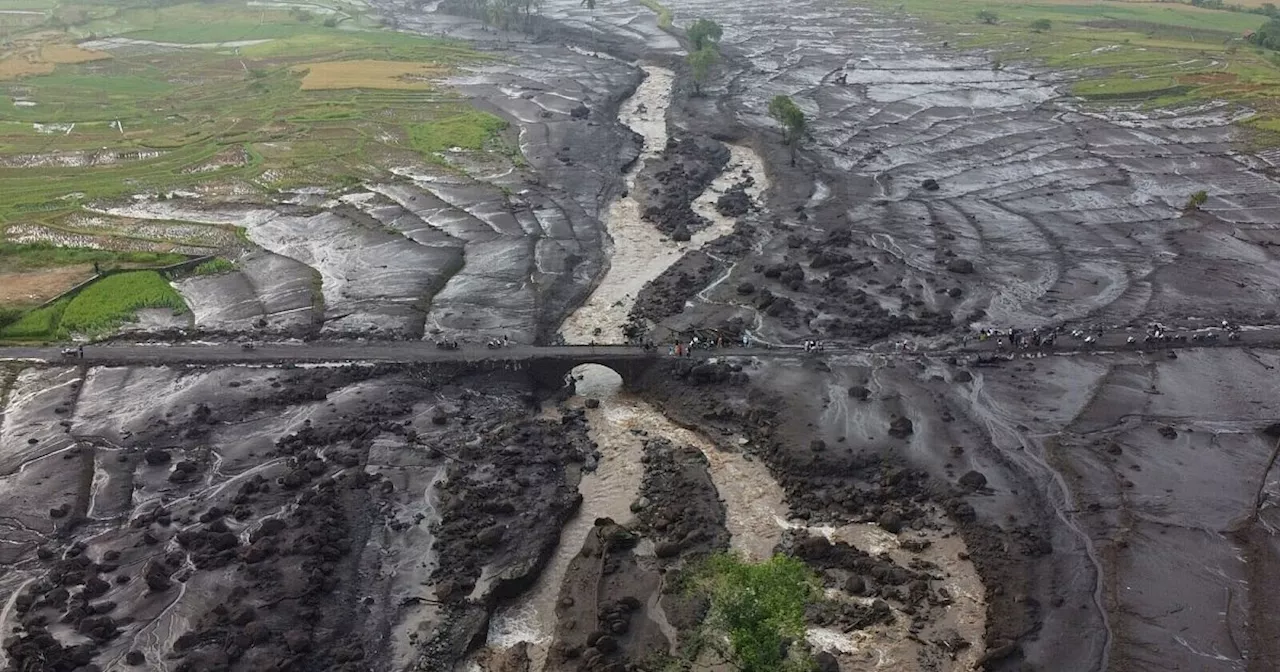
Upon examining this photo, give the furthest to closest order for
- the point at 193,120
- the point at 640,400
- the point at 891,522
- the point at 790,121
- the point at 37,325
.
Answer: the point at 193,120 → the point at 790,121 → the point at 37,325 → the point at 640,400 → the point at 891,522

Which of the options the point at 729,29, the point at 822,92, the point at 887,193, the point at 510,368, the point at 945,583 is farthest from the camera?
the point at 729,29

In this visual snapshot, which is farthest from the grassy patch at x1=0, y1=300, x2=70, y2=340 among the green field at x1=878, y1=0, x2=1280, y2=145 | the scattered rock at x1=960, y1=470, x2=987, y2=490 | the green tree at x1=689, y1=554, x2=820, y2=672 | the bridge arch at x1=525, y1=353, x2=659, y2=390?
the green field at x1=878, y1=0, x2=1280, y2=145

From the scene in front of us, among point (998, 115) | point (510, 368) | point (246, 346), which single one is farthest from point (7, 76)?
point (998, 115)

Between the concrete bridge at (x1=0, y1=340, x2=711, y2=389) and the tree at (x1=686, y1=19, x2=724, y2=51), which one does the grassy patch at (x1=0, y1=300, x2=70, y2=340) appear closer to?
the concrete bridge at (x1=0, y1=340, x2=711, y2=389)

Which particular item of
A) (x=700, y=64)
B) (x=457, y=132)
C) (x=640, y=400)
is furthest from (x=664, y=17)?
(x=640, y=400)

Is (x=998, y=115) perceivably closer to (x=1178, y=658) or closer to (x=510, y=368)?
(x=510, y=368)

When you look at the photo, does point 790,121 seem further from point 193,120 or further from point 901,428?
point 193,120
